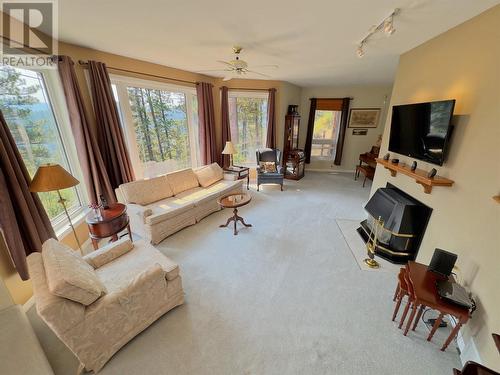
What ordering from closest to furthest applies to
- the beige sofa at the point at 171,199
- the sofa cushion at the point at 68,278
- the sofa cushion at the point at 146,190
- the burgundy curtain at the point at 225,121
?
the sofa cushion at the point at 68,278
the beige sofa at the point at 171,199
the sofa cushion at the point at 146,190
the burgundy curtain at the point at 225,121

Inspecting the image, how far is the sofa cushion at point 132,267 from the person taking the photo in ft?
5.90

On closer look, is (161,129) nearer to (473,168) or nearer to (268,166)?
(268,166)

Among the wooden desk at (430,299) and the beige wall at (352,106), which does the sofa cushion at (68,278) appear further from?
the beige wall at (352,106)

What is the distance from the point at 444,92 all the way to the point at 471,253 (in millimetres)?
1624

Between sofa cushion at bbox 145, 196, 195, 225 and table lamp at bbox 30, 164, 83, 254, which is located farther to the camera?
sofa cushion at bbox 145, 196, 195, 225

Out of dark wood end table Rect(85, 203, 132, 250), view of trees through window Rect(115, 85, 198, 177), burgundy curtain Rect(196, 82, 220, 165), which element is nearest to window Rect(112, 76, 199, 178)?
A: view of trees through window Rect(115, 85, 198, 177)

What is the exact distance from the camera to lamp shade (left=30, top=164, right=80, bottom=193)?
5.86ft

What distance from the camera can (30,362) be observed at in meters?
1.22

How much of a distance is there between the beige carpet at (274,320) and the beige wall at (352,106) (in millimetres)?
4176

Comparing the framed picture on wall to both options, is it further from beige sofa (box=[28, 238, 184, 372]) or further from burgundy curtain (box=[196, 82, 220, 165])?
beige sofa (box=[28, 238, 184, 372])

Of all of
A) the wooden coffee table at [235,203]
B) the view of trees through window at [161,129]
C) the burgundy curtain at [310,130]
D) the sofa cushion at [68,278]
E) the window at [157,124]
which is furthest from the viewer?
the burgundy curtain at [310,130]

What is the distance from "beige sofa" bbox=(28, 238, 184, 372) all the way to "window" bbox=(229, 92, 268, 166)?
4050 mm

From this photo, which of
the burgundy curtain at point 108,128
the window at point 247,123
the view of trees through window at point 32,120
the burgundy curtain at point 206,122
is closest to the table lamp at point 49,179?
the view of trees through window at point 32,120

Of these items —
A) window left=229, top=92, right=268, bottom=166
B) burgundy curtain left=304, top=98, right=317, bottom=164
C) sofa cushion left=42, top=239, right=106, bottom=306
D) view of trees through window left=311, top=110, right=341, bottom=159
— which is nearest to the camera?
sofa cushion left=42, top=239, right=106, bottom=306
